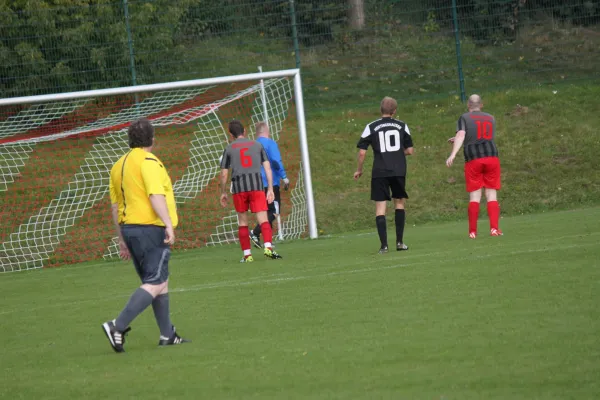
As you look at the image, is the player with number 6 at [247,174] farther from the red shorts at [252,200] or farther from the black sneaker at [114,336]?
the black sneaker at [114,336]

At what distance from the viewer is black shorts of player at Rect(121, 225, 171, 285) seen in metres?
6.66

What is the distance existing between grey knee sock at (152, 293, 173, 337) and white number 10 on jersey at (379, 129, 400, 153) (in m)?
5.65

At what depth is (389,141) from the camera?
11891 mm

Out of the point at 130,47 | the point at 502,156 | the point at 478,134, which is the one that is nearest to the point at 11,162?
the point at 130,47

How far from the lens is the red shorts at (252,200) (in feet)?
40.1

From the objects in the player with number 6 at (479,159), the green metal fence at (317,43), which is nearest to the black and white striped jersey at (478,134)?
the player with number 6 at (479,159)

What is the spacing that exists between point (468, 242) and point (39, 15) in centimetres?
1190

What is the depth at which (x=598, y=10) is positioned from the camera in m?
21.8

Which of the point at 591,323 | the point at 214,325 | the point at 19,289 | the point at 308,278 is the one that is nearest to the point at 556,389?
the point at 591,323

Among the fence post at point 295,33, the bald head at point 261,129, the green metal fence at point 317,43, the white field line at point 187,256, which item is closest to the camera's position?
the white field line at point 187,256

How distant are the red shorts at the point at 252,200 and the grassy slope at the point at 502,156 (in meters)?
5.32

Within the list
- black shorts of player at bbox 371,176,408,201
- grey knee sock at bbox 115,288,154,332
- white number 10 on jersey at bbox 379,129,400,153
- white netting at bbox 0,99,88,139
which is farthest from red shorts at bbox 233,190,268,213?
white netting at bbox 0,99,88,139

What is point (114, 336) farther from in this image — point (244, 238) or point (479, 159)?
point (479, 159)

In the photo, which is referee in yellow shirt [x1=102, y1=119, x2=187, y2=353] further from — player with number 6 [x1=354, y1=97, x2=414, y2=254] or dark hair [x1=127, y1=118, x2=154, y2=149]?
player with number 6 [x1=354, y1=97, x2=414, y2=254]
